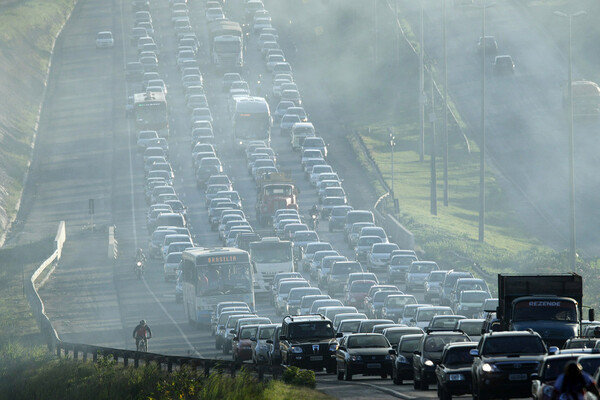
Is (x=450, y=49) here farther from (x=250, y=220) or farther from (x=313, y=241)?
(x=313, y=241)

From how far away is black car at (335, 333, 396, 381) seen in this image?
34.7 meters

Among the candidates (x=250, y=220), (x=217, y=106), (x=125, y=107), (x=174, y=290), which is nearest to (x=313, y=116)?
(x=217, y=106)

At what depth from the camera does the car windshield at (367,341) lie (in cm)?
3544

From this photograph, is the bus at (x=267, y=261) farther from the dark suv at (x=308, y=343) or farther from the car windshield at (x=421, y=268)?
the dark suv at (x=308, y=343)

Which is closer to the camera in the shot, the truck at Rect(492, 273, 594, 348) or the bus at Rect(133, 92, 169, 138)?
the truck at Rect(492, 273, 594, 348)

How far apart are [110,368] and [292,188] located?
44.1 m

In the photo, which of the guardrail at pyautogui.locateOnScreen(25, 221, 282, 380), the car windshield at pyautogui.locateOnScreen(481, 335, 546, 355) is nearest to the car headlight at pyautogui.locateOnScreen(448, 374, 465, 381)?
the car windshield at pyautogui.locateOnScreen(481, 335, 546, 355)

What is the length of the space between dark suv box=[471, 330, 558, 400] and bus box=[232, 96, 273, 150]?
233ft

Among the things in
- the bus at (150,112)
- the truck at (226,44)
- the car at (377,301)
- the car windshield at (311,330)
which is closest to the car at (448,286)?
the car at (377,301)

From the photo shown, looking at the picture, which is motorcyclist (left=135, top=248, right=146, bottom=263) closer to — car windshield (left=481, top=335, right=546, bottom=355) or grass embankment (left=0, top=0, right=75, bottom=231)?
grass embankment (left=0, top=0, right=75, bottom=231)

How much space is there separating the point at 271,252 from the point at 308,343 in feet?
92.9

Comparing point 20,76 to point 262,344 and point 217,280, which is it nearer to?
point 217,280

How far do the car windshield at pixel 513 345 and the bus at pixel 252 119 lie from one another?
71084 mm

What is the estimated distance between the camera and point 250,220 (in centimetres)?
8325
